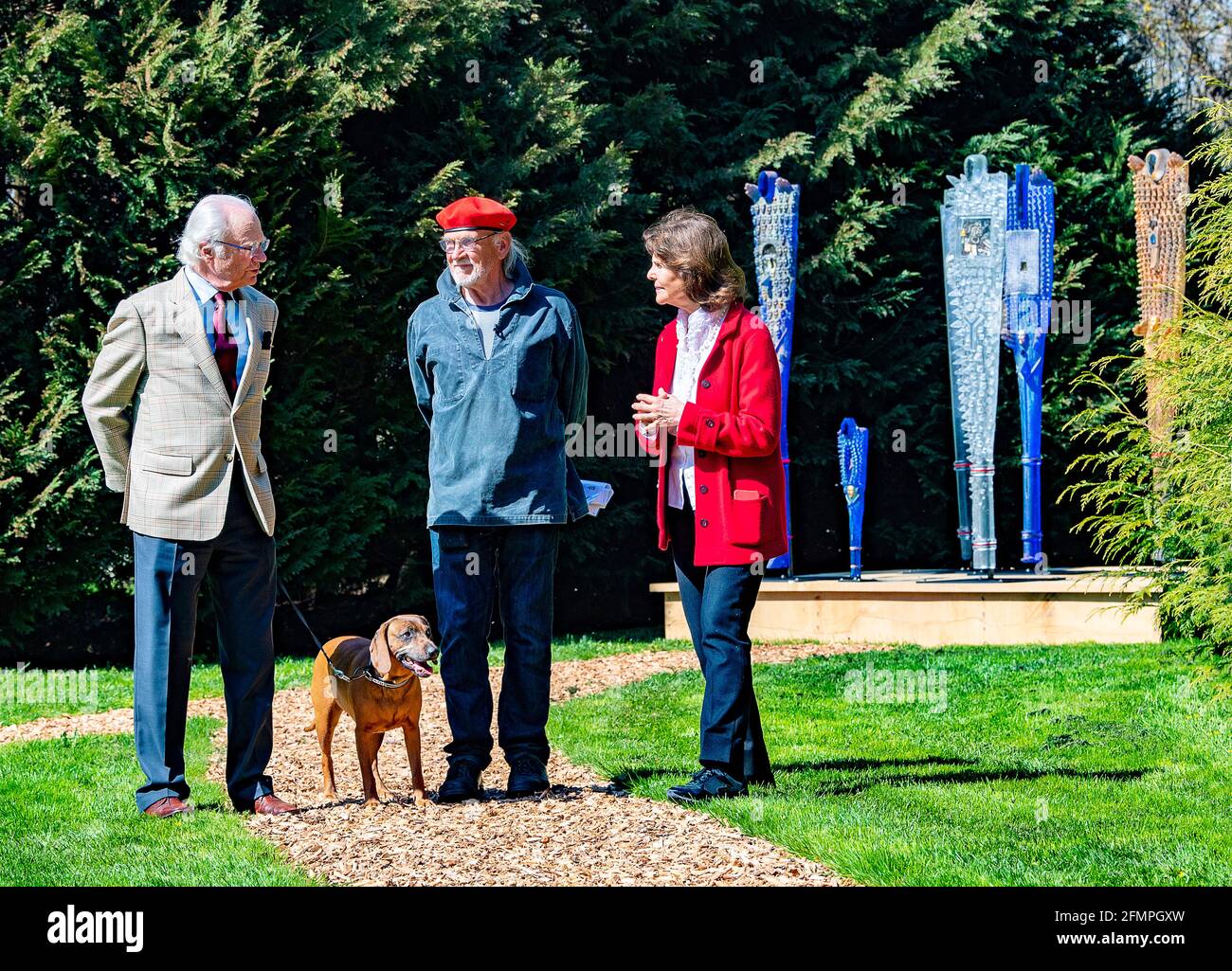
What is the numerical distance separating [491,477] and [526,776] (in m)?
1.08

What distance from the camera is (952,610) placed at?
9.89 metres

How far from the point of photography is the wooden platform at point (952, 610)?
9414 millimetres

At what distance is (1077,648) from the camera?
8.89 m

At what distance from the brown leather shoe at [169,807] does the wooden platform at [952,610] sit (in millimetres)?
6005

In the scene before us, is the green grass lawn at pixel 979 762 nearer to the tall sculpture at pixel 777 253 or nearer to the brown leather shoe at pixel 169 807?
the brown leather shoe at pixel 169 807

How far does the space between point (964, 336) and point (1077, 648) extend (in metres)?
2.51

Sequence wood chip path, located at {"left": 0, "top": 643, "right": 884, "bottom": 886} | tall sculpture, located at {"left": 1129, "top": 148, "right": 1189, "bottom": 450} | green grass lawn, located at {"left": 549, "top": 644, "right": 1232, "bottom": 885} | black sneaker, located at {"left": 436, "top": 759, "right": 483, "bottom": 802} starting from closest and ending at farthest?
wood chip path, located at {"left": 0, "top": 643, "right": 884, "bottom": 886}
green grass lawn, located at {"left": 549, "top": 644, "right": 1232, "bottom": 885}
black sneaker, located at {"left": 436, "top": 759, "right": 483, "bottom": 802}
tall sculpture, located at {"left": 1129, "top": 148, "right": 1189, "bottom": 450}

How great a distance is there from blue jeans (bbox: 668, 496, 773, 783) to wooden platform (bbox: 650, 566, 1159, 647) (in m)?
4.75

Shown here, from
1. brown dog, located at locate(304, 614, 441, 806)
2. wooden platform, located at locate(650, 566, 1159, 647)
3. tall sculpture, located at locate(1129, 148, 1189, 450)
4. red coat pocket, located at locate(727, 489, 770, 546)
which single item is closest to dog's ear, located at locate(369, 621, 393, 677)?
brown dog, located at locate(304, 614, 441, 806)

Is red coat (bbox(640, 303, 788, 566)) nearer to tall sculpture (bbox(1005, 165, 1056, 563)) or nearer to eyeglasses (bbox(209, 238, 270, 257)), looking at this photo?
eyeglasses (bbox(209, 238, 270, 257))

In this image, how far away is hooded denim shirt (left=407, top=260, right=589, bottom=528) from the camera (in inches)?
196

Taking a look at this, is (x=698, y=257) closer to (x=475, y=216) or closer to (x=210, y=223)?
(x=475, y=216)

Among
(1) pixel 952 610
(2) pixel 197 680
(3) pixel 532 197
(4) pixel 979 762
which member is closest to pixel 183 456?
(4) pixel 979 762

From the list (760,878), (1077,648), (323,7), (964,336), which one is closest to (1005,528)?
(964,336)
